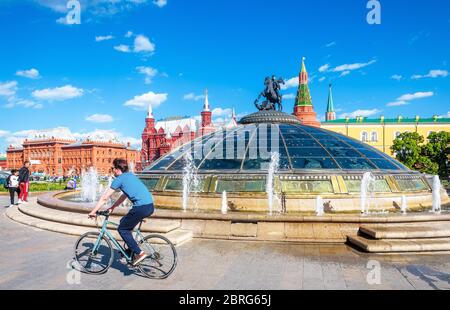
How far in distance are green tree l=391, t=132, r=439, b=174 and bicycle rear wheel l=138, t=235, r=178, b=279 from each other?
146 ft

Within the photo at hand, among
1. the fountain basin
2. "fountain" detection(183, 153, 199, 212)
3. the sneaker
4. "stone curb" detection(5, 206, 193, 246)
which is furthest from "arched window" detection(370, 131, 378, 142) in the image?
the sneaker

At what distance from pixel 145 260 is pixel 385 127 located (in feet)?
284

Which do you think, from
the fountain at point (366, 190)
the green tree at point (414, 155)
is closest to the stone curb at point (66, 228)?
the fountain at point (366, 190)

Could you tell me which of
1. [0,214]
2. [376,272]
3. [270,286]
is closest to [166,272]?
[270,286]

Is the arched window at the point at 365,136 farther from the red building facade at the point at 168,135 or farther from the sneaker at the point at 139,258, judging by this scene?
the sneaker at the point at 139,258

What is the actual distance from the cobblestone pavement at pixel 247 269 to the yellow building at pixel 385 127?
262ft

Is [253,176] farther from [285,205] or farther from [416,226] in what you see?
[416,226]

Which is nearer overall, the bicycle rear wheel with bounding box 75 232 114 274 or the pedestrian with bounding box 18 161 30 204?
the bicycle rear wheel with bounding box 75 232 114 274

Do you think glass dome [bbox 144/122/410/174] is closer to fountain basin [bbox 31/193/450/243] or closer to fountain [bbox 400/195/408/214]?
fountain [bbox 400/195/408/214]

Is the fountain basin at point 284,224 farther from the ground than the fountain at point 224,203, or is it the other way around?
the fountain at point 224,203

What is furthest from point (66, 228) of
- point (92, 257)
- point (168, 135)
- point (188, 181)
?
point (168, 135)

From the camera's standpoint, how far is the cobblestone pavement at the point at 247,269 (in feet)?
13.8

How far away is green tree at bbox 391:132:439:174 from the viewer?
41.3 meters

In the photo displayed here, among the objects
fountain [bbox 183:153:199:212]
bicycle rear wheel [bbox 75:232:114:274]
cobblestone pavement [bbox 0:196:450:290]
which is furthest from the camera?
fountain [bbox 183:153:199:212]
